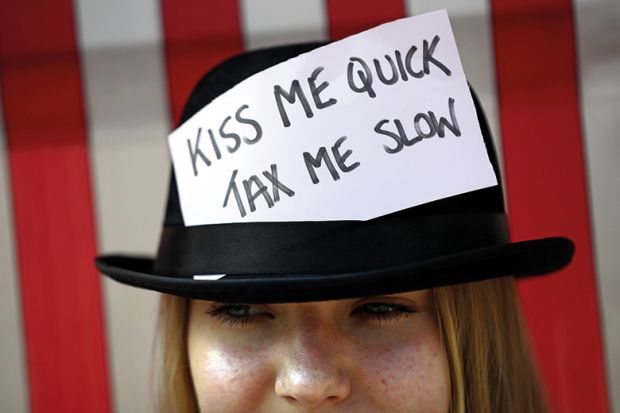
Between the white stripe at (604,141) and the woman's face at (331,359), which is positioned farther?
the white stripe at (604,141)

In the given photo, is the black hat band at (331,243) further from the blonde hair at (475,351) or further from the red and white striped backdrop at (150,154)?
the red and white striped backdrop at (150,154)

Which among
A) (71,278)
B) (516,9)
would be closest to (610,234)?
(516,9)

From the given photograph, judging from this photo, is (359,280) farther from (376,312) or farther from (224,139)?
(224,139)

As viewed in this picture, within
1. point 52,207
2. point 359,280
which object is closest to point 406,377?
point 359,280

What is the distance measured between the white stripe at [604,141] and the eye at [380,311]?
0.77 m

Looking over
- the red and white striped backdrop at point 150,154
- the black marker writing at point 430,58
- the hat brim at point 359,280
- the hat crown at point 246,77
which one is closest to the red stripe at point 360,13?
the red and white striped backdrop at point 150,154

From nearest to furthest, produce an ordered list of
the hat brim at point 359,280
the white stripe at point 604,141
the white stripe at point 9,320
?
the hat brim at point 359,280 → the white stripe at point 604,141 → the white stripe at point 9,320

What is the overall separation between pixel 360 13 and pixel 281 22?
18cm

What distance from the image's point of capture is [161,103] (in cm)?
163

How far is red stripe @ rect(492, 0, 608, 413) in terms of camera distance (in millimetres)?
1542

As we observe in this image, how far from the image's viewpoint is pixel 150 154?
5.37 feet

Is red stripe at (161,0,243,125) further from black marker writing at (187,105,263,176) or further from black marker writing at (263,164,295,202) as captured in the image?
black marker writing at (263,164,295,202)

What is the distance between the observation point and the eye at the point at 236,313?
3.45 ft

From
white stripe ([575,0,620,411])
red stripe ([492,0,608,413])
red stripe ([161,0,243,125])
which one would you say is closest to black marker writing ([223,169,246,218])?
red stripe ([161,0,243,125])
